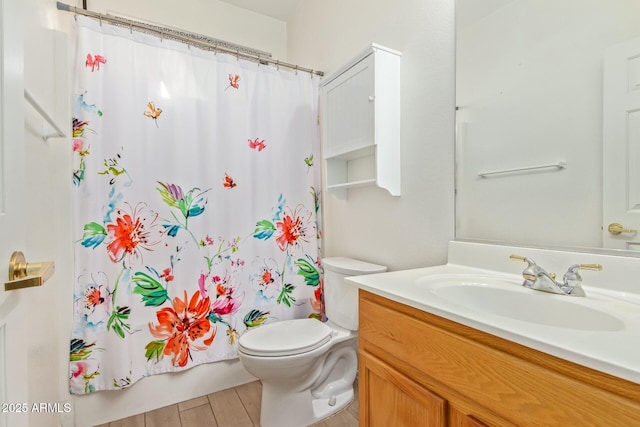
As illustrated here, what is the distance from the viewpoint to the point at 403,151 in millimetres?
1451

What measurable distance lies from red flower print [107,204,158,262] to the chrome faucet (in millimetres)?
1670

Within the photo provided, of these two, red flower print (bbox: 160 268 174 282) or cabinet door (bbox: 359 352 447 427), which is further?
red flower print (bbox: 160 268 174 282)

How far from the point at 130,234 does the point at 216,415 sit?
3.42 ft

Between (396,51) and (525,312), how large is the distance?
1.26m

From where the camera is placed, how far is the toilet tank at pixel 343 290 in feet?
5.00

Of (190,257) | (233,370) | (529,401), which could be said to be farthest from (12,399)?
(233,370)

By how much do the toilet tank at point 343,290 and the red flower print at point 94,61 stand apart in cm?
155

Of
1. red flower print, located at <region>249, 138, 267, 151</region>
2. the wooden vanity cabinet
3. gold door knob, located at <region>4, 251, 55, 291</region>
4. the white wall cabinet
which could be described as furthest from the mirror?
gold door knob, located at <region>4, 251, 55, 291</region>

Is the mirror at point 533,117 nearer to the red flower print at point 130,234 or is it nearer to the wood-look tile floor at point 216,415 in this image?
the wood-look tile floor at point 216,415

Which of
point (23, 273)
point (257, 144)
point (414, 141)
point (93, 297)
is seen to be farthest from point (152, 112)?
point (414, 141)

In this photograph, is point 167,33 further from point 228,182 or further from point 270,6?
point 270,6

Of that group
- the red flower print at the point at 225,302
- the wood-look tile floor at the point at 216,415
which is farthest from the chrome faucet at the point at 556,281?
the red flower print at the point at 225,302

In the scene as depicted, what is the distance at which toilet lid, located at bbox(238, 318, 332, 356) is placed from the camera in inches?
52.5

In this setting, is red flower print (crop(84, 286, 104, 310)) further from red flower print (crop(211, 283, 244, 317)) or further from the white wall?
the white wall
